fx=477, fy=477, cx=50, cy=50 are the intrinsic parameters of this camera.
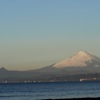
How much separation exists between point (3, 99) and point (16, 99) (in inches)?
111

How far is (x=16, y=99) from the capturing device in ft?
319

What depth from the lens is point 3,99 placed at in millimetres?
98062

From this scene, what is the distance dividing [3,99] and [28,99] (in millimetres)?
5826

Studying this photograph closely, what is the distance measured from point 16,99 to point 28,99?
10.1ft

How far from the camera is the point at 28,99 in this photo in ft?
314
